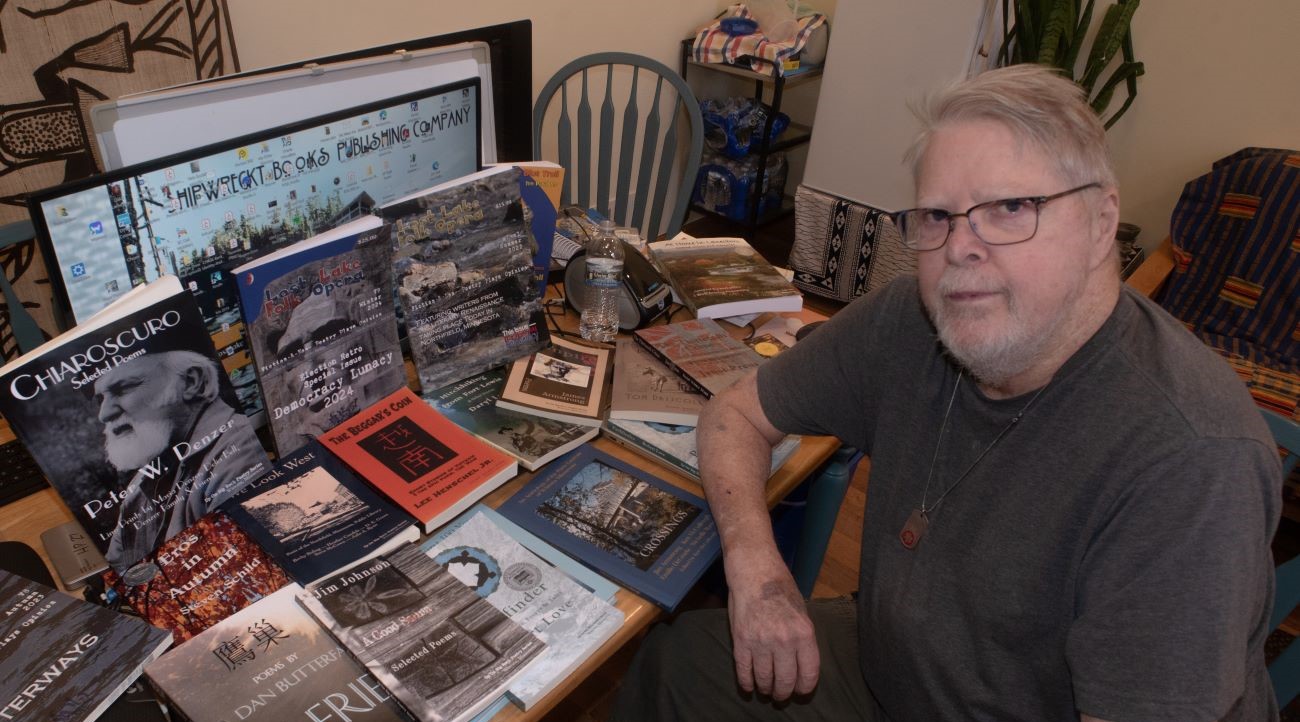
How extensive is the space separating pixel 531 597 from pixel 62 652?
0.49 metres

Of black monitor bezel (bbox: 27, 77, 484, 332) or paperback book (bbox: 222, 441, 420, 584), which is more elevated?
black monitor bezel (bbox: 27, 77, 484, 332)

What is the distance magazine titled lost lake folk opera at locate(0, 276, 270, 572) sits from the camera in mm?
830

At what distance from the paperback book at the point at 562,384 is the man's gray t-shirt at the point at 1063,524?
0.29 meters

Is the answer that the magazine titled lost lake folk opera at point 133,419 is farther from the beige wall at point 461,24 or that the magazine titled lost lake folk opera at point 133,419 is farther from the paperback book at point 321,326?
the beige wall at point 461,24

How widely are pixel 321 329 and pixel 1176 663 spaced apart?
108 centimetres

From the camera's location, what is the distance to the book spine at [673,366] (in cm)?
136

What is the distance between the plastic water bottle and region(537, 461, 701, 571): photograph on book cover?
1.24 feet

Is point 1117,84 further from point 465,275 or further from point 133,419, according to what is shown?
point 133,419

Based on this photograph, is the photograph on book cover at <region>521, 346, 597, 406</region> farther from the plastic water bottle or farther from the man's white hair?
the man's white hair

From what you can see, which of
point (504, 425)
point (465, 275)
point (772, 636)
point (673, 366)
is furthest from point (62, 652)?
point (673, 366)

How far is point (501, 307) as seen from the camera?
134cm

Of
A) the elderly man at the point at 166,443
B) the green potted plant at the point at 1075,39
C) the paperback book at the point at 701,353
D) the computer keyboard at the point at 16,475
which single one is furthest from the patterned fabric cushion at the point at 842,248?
the computer keyboard at the point at 16,475

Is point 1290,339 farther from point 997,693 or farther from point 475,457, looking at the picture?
point 475,457

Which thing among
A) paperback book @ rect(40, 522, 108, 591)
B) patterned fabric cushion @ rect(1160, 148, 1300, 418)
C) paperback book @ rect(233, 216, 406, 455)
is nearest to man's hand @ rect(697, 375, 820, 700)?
paperback book @ rect(233, 216, 406, 455)
